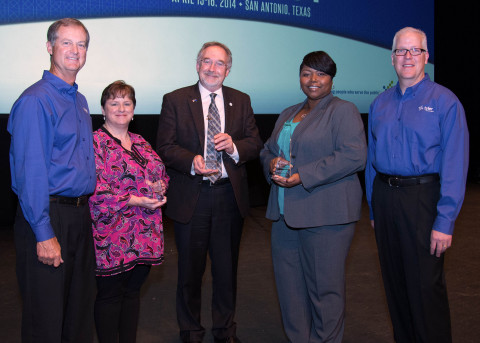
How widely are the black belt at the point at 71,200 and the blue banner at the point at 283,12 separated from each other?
3.16m

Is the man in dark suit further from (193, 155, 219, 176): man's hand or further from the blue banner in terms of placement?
the blue banner

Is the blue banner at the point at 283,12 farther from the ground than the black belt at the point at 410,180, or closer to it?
farther from the ground

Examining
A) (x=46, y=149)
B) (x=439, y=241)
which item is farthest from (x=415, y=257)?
(x=46, y=149)

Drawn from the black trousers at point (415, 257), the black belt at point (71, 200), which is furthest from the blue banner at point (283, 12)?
the black trousers at point (415, 257)

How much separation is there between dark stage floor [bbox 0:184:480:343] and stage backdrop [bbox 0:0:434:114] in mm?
1755

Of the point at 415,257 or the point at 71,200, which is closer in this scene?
the point at 71,200

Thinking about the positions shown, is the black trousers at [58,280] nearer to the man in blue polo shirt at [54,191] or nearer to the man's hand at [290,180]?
the man in blue polo shirt at [54,191]

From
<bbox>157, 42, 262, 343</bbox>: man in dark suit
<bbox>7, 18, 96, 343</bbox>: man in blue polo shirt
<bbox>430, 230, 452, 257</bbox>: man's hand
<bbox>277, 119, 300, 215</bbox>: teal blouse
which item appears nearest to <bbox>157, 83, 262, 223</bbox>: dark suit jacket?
<bbox>157, 42, 262, 343</bbox>: man in dark suit

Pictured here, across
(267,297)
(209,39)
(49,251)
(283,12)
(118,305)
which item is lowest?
(267,297)

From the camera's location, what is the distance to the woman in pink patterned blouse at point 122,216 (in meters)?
2.33

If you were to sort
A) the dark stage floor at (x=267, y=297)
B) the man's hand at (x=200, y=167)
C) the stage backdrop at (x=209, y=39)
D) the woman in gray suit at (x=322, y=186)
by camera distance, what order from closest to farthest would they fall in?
the woman in gray suit at (x=322, y=186) < the man's hand at (x=200, y=167) < the dark stage floor at (x=267, y=297) < the stage backdrop at (x=209, y=39)

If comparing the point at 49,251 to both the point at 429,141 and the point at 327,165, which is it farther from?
the point at 429,141

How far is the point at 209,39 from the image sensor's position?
5.58m

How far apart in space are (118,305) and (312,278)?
977 millimetres
